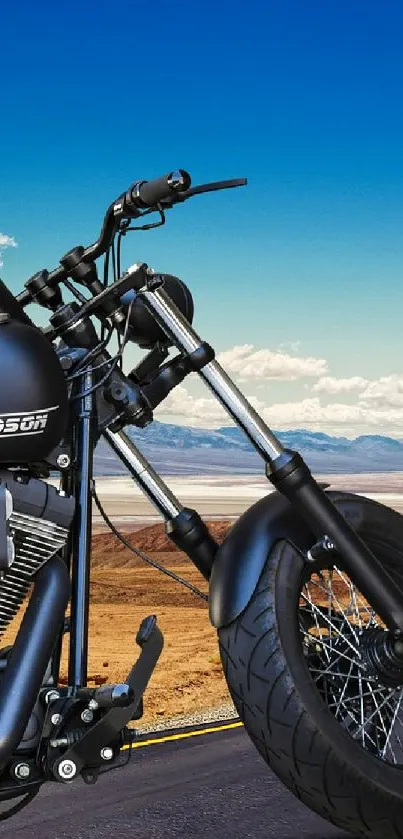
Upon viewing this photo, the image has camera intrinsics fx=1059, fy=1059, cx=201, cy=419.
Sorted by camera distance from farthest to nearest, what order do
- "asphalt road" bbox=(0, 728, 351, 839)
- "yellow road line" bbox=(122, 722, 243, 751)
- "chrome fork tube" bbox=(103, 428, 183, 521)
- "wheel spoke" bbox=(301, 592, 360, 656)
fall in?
"yellow road line" bbox=(122, 722, 243, 751)
"asphalt road" bbox=(0, 728, 351, 839)
"wheel spoke" bbox=(301, 592, 360, 656)
"chrome fork tube" bbox=(103, 428, 183, 521)

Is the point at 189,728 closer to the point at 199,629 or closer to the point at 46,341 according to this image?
the point at 46,341

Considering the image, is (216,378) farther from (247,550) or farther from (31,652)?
(31,652)

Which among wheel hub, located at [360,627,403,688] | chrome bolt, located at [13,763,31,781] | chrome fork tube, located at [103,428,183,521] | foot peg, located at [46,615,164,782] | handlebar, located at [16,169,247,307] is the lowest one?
chrome bolt, located at [13,763,31,781]

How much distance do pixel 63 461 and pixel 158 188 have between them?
42.0 inches

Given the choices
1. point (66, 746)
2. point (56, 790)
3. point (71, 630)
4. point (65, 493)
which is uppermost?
point (65, 493)

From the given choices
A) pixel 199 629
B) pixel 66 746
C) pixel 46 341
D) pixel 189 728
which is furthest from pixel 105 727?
pixel 199 629

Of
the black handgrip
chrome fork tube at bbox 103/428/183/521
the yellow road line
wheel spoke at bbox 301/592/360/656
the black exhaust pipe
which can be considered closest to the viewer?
the black exhaust pipe

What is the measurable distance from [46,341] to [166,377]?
1.94 feet

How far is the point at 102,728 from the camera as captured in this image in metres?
3.78

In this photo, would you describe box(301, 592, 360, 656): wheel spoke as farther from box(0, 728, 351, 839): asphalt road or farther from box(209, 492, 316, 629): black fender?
Result: box(0, 728, 351, 839): asphalt road

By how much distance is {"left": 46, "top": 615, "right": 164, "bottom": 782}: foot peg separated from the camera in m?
3.75

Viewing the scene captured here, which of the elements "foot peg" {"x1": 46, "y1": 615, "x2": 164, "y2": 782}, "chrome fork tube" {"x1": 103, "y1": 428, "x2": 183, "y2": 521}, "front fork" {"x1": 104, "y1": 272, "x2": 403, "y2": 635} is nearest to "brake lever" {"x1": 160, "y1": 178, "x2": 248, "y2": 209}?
"front fork" {"x1": 104, "y1": 272, "x2": 403, "y2": 635}

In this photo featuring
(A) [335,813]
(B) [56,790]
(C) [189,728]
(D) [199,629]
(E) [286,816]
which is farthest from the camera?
(D) [199,629]

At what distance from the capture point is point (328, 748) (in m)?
3.95
